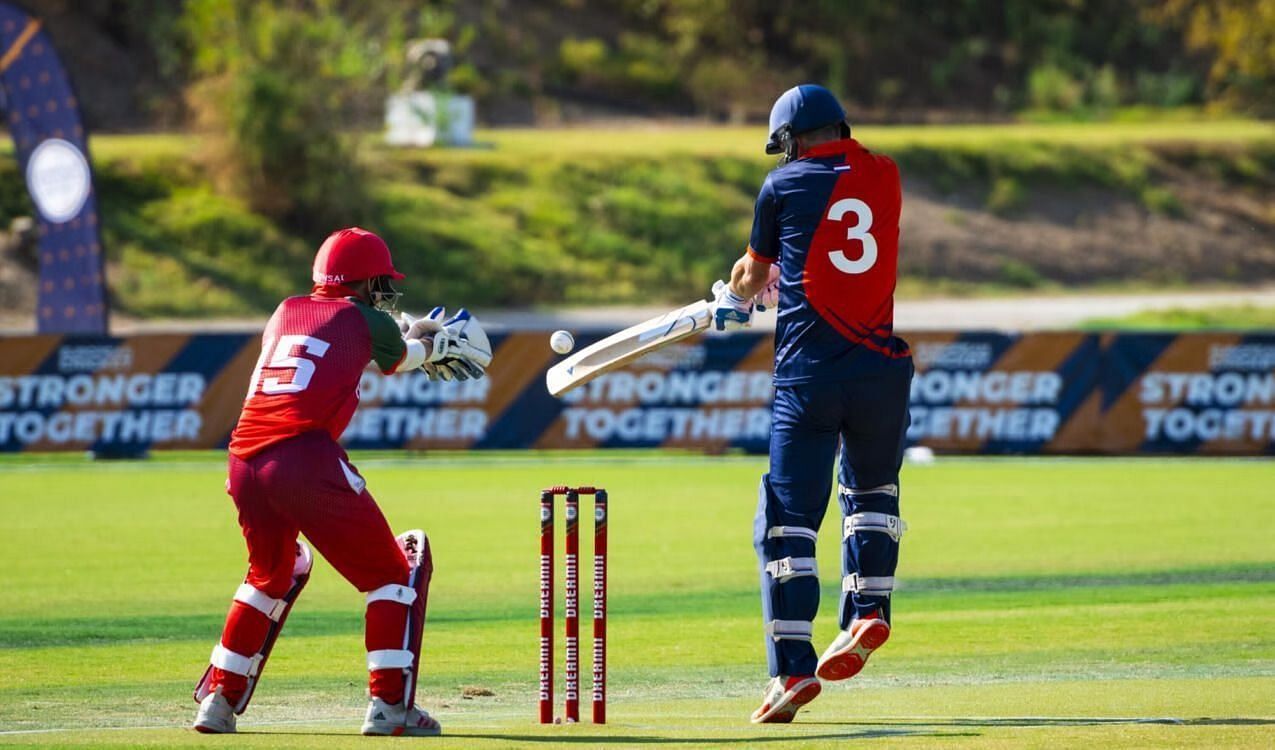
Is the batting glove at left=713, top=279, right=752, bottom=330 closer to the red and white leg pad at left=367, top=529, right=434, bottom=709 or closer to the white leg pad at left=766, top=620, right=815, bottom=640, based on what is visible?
the white leg pad at left=766, top=620, right=815, bottom=640

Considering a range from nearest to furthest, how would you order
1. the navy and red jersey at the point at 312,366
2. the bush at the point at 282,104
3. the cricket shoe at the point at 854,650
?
the navy and red jersey at the point at 312,366, the cricket shoe at the point at 854,650, the bush at the point at 282,104

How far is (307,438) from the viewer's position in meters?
7.43

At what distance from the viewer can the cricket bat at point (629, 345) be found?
845 cm

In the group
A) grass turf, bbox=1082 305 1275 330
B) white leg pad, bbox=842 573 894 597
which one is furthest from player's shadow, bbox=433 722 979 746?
grass turf, bbox=1082 305 1275 330

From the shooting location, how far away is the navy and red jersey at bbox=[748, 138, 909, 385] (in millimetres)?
7914

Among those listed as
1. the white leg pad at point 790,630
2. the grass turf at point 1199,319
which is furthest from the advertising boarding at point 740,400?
the grass turf at point 1199,319

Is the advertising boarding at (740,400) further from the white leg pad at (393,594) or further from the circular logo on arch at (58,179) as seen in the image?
the white leg pad at (393,594)

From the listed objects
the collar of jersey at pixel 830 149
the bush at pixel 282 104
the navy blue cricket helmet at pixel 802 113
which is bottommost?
the collar of jersey at pixel 830 149

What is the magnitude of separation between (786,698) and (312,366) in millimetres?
2309

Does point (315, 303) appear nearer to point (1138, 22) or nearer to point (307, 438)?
point (307, 438)

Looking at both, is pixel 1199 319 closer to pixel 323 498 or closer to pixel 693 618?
pixel 693 618

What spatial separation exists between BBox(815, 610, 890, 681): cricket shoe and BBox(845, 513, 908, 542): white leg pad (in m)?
0.39

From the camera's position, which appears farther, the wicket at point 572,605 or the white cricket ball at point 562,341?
the white cricket ball at point 562,341

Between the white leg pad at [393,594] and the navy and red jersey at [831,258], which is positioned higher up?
the navy and red jersey at [831,258]
